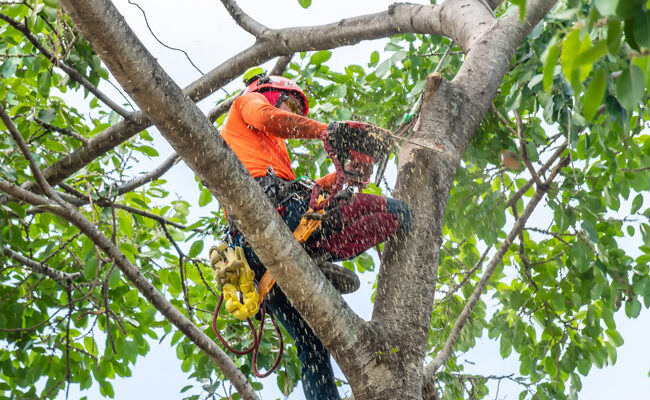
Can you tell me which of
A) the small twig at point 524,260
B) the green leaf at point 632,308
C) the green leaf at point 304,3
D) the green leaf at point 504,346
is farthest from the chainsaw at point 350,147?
the green leaf at point 632,308

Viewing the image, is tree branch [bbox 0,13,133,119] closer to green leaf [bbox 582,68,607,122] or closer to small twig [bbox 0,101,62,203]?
small twig [bbox 0,101,62,203]

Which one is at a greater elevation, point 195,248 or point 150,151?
point 150,151

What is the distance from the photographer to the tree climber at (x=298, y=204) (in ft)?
9.36

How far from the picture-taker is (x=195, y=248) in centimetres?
417

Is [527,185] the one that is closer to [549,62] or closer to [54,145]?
[54,145]

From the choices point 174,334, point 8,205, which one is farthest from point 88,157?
point 174,334

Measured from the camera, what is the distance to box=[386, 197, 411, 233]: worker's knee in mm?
2785

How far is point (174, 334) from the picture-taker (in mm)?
4352

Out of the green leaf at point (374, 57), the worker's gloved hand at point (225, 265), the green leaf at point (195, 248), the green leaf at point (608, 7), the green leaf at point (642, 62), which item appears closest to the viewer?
the green leaf at point (608, 7)

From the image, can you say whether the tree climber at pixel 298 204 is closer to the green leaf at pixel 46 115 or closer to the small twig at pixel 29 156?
the small twig at pixel 29 156

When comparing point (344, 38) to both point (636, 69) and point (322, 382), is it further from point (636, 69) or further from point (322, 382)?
point (636, 69)

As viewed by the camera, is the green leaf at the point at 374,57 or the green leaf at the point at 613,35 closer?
the green leaf at the point at 613,35

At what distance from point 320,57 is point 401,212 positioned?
1.87 metres

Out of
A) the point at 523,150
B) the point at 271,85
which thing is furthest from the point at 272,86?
the point at 523,150
